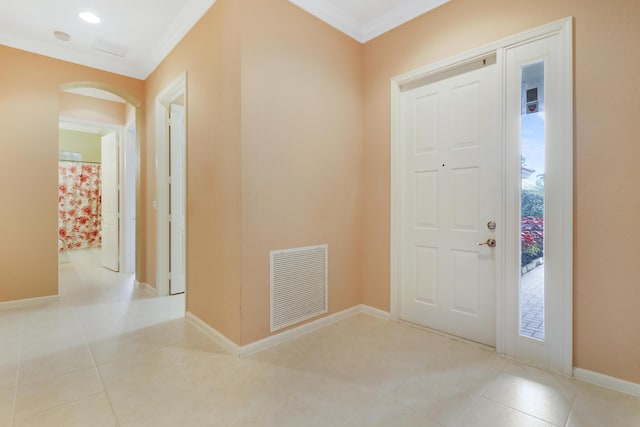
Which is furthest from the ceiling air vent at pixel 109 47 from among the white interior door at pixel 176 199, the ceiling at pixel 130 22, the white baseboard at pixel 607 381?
the white baseboard at pixel 607 381

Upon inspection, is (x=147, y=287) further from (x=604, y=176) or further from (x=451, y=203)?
(x=604, y=176)

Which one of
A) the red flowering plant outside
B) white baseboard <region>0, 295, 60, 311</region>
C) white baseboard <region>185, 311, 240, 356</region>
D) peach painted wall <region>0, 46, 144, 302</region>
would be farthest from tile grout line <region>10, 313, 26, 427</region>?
the red flowering plant outside

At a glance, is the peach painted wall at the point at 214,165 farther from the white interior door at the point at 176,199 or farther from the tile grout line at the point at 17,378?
the tile grout line at the point at 17,378

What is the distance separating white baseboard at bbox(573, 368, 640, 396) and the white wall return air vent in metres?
1.88

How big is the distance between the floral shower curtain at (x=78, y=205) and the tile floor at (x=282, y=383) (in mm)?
4984

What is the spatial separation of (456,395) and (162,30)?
4.09m

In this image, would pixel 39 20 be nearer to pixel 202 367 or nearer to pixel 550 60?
pixel 202 367

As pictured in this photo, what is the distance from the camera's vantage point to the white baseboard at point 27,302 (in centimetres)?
331

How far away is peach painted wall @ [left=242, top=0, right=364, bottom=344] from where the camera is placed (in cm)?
237

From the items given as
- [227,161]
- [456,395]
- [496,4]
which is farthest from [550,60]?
[227,161]

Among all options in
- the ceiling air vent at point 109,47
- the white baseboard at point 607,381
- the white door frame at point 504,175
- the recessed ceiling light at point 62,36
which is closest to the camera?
the white baseboard at point 607,381

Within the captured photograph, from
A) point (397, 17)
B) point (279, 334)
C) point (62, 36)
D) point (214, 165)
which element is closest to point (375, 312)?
point (279, 334)

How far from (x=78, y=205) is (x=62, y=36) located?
5.07m

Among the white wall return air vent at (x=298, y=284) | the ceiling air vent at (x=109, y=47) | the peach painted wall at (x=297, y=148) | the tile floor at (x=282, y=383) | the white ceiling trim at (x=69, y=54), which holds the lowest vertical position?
the tile floor at (x=282, y=383)
